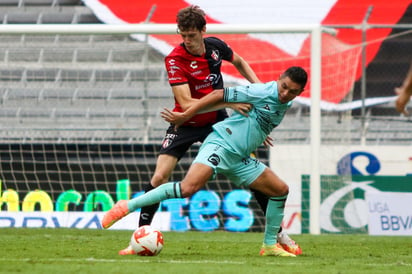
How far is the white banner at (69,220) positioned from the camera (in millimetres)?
11688

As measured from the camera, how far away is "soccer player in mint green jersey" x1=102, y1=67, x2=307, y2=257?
21.1ft

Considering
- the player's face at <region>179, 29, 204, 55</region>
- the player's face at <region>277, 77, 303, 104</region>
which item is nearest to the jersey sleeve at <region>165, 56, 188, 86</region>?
the player's face at <region>179, 29, 204, 55</region>

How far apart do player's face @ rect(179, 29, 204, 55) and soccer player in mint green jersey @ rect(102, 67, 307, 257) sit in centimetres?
68

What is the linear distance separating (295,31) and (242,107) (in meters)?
4.89

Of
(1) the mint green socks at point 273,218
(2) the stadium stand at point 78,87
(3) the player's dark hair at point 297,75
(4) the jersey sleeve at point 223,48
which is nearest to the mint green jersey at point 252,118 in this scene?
(3) the player's dark hair at point 297,75

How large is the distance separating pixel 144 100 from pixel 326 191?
3.37 meters

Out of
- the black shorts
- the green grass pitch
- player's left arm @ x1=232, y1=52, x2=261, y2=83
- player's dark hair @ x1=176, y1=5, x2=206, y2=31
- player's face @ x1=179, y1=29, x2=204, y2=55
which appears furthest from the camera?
player's left arm @ x1=232, y1=52, x2=261, y2=83

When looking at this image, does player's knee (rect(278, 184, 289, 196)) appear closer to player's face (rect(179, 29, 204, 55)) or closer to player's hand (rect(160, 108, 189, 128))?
player's hand (rect(160, 108, 189, 128))

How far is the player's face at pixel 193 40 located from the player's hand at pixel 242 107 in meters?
0.80

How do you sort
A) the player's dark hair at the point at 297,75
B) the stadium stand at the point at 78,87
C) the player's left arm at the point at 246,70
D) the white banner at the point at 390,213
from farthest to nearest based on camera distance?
1. the stadium stand at the point at 78,87
2. the white banner at the point at 390,213
3. the player's left arm at the point at 246,70
4. the player's dark hair at the point at 297,75

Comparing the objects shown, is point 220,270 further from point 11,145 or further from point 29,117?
point 29,117

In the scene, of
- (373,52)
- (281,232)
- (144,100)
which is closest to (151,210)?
(281,232)

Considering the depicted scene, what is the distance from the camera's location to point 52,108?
1395 centimetres

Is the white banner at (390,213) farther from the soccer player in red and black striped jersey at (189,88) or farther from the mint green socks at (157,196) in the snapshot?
the mint green socks at (157,196)
